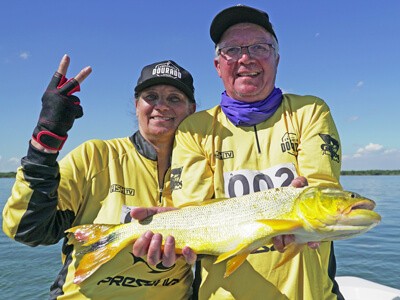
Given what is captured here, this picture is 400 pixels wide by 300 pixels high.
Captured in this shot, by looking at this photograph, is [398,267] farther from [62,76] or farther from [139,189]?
[62,76]

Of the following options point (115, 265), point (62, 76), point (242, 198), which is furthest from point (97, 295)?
point (62, 76)

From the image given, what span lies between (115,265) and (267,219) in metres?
1.62

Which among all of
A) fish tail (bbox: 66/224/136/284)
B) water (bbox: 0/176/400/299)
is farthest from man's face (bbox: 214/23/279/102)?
water (bbox: 0/176/400/299)

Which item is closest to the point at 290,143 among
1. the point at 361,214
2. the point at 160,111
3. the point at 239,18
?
the point at 361,214

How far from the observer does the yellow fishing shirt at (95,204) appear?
11.5 feet

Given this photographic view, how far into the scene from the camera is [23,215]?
351 cm

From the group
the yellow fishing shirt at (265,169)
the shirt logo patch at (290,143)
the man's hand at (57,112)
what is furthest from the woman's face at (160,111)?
the shirt logo patch at (290,143)

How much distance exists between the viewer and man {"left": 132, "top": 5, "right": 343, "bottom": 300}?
131 inches

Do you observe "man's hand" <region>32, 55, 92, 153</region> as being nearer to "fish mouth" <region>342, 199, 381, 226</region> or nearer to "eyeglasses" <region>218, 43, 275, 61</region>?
"eyeglasses" <region>218, 43, 275, 61</region>

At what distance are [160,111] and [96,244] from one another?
1611 mm

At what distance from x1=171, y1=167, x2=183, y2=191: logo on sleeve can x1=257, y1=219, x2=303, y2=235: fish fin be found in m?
1.05

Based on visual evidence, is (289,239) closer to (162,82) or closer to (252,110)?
(252,110)

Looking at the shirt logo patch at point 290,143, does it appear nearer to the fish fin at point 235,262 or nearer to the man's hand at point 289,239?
the man's hand at point 289,239

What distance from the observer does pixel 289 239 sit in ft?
10.2
